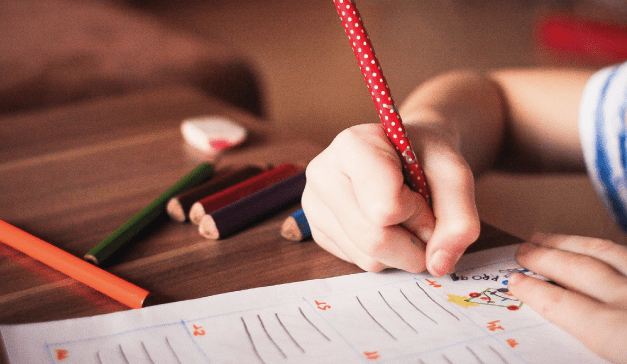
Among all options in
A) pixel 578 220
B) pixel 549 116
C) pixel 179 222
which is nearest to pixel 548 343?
pixel 179 222

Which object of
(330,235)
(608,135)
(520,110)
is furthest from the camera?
(520,110)

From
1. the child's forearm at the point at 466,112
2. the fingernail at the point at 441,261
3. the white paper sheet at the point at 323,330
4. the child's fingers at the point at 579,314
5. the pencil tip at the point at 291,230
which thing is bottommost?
the white paper sheet at the point at 323,330

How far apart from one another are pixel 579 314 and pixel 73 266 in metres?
0.34

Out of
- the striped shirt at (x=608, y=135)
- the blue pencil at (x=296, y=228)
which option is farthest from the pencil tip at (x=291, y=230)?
the striped shirt at (x=608, y=135)

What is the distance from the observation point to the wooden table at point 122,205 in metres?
0.38

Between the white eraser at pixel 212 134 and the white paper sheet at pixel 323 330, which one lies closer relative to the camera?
the white paper sheet at pixel 323 330

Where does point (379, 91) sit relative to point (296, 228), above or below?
above

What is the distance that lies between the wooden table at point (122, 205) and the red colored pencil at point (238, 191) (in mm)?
22

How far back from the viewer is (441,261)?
1.16 ft

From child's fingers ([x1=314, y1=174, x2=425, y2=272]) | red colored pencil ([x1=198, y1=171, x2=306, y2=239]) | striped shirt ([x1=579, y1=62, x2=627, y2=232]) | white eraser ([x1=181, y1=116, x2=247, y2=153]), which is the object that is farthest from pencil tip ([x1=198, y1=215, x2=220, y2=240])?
striped shirt ([x1=579, y1=62, x2=627, y2=232])

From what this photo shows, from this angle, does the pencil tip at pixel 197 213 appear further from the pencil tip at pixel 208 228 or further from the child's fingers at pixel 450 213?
the child's fingers at pixel 450 213

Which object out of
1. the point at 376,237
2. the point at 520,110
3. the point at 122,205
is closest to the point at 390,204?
the point at 376,237

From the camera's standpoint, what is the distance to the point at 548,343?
32 centimetres

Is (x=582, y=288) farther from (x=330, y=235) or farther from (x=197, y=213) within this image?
(x=197, y=213)
